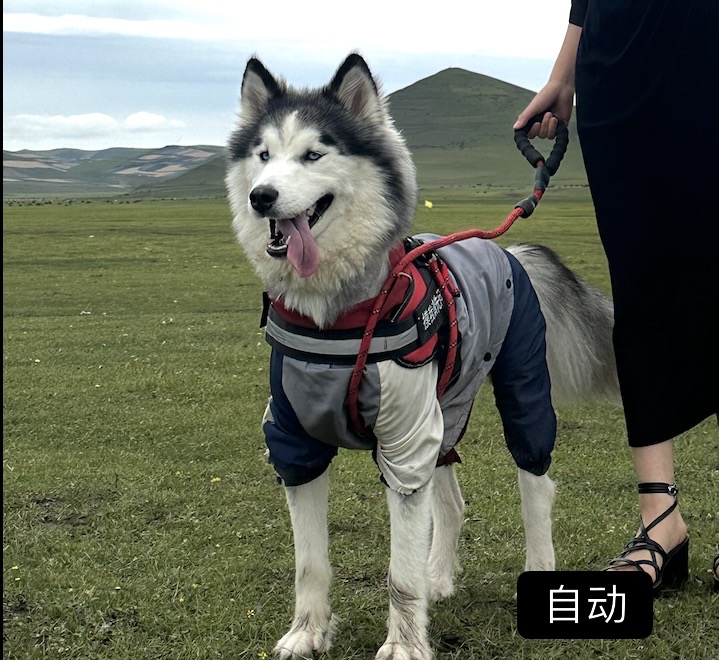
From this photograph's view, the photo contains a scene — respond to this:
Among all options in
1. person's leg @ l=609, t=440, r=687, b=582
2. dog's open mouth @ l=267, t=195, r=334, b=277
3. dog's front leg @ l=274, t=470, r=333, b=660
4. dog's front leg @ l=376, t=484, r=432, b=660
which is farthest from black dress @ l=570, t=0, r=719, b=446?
dog's front leg @ l=274, t=470, r=333, b=660

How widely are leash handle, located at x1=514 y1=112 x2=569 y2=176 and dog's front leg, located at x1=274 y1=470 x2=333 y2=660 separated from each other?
1.85m

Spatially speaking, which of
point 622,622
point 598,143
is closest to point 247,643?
point 622,622

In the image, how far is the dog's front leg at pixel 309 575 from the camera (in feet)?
12.8

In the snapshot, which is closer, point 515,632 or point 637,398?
point 515,632

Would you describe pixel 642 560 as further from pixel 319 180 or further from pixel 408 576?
pixel 319 180

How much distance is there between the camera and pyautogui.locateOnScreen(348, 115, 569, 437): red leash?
11.7 feet

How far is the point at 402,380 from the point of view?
359cm

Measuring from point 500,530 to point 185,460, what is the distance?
2650 millimetres

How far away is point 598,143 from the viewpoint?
172 inches

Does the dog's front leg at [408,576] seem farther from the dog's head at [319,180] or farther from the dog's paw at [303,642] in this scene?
the dog's head at [319,180]

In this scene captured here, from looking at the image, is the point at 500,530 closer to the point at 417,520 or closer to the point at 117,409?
the point at 417,520

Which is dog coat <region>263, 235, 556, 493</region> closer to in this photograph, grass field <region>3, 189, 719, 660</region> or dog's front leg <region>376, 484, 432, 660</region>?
dog's front leg <region>376, 484, 432, 660</region>

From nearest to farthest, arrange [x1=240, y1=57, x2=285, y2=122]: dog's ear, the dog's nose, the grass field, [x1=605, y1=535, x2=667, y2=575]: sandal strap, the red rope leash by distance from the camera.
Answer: the dog's nose < the red rope leash < [x1=240, y1=57, x2=285, y2=122]: dog's ear < the grass field < [x1=605, y1=535, x2=667, y2=575]: sandal strap

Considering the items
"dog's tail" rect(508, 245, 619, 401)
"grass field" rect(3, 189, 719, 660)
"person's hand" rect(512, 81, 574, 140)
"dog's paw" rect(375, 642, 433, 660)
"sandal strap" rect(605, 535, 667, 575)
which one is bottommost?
"grass field" rect(3, 189, 719, 660)
